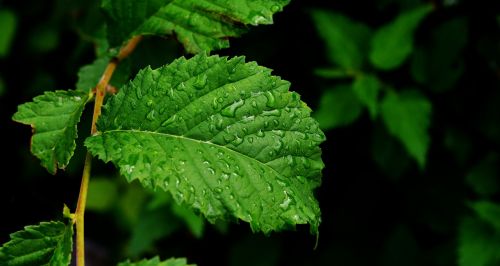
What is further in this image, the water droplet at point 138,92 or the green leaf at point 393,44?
the green leaf at point 393,44

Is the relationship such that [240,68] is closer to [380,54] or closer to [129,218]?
[380,54]

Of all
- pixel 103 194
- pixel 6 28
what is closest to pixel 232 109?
pixel 6 28

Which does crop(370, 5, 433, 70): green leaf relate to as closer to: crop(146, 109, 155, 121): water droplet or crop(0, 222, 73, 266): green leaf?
crop(146, 109, 155, 121): water droplet

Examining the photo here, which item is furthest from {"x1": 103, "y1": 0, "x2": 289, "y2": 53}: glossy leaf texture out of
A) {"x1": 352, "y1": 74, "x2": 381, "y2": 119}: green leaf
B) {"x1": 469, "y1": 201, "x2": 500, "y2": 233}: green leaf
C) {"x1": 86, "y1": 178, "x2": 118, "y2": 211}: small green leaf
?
{"x1": 86, "y1": 178, "x2": 118, "y2": 211}: small green leaf

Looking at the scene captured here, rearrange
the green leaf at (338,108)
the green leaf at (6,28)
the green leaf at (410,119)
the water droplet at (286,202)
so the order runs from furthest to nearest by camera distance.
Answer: the green leaf at (6,28)
the green leaf at (338,108)
the green leaf at (410,119)
the water droplet at (286,202)

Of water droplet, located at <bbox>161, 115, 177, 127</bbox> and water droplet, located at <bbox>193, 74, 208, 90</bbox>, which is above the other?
water droplet, located at <bbox>193, 74, 208, 90</bbox>

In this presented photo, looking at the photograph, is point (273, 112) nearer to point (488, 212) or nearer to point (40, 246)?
point (40, 246)

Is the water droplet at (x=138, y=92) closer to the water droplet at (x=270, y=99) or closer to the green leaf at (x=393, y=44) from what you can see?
the water droplet at (x=270, y=99)

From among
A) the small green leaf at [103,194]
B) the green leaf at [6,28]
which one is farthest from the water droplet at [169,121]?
the small green leaf at [103,194]

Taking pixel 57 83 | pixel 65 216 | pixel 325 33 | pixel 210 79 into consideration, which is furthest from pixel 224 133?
pixel 57 83
